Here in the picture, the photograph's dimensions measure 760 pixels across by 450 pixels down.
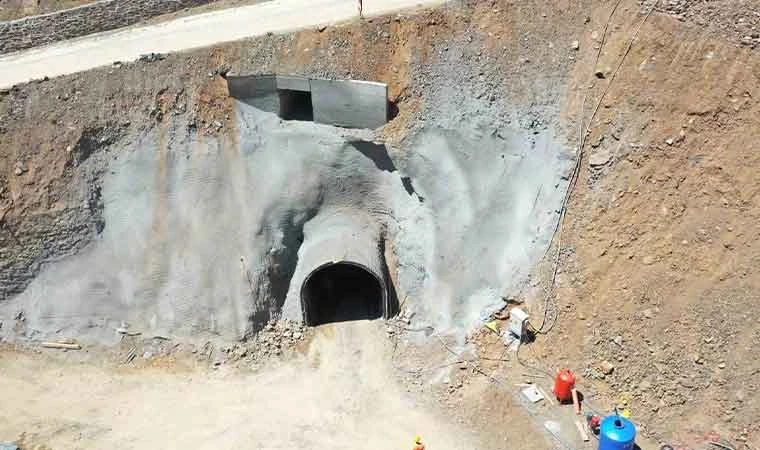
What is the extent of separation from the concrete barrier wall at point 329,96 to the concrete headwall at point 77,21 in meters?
5.89

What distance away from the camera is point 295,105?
20516 mm

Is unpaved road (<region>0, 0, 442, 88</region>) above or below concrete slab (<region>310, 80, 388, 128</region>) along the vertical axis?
above

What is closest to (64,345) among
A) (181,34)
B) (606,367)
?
(181,34)

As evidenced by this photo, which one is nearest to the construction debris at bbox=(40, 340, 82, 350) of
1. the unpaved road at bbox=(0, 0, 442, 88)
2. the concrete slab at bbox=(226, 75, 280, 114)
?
the unpaved road at bbox=(0, 0, 442, 88)

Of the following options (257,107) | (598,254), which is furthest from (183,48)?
(598,254)

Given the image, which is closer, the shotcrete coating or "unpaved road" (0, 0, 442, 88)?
the shotcrete coating

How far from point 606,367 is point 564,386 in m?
1.10

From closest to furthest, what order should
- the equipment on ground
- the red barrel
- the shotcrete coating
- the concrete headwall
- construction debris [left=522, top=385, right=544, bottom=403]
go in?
the red barrel, construction debris [left=522, top=385, right=544, bottom=403], the equipment on ground, the shotcrete coating, the concrete headwall

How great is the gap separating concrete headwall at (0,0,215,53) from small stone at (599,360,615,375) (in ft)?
59.1

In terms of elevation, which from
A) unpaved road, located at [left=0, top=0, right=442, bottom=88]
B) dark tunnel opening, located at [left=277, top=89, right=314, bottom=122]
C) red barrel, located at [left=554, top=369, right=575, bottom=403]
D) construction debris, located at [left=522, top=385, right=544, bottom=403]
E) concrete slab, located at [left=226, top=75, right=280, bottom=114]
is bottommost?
construction debris, located at [left=522, top=385, right=544, bottom=403]

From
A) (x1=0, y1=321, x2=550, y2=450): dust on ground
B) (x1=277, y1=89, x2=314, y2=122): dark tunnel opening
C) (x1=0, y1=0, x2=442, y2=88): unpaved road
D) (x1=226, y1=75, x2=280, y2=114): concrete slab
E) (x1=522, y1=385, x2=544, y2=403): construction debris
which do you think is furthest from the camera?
(x1=0, y1=0, x2=442, y2=88): unpaved road

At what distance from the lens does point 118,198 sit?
1911 centimetres

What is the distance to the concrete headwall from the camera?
21500 millimetres

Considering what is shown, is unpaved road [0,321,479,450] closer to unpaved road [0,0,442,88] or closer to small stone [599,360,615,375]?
small stone [599,360,615,375]
